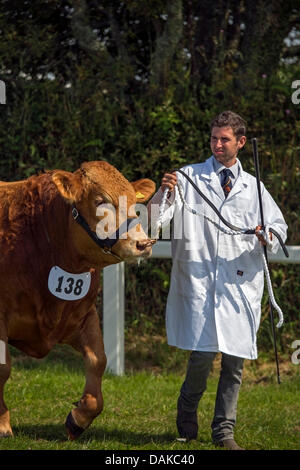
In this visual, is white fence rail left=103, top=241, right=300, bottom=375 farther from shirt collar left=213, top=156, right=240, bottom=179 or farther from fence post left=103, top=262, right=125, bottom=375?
shirt collar left=213, top=156, right=240, bottom=179

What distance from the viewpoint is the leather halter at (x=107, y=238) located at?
393cm

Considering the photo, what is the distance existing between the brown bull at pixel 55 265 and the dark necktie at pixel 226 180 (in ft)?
1.81

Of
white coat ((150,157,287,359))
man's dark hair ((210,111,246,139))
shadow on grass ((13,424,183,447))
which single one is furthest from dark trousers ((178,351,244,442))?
man's dark hair ((210,111,246,139))

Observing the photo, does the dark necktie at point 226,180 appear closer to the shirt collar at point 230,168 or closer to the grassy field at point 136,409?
the shirt collar at point 230,168

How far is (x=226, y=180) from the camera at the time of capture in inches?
187

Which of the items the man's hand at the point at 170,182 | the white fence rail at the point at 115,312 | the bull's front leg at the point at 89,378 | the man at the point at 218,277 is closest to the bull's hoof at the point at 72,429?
the bull's front leg at the point at 89,378

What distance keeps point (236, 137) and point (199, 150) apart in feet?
10.7

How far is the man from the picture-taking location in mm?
4547
